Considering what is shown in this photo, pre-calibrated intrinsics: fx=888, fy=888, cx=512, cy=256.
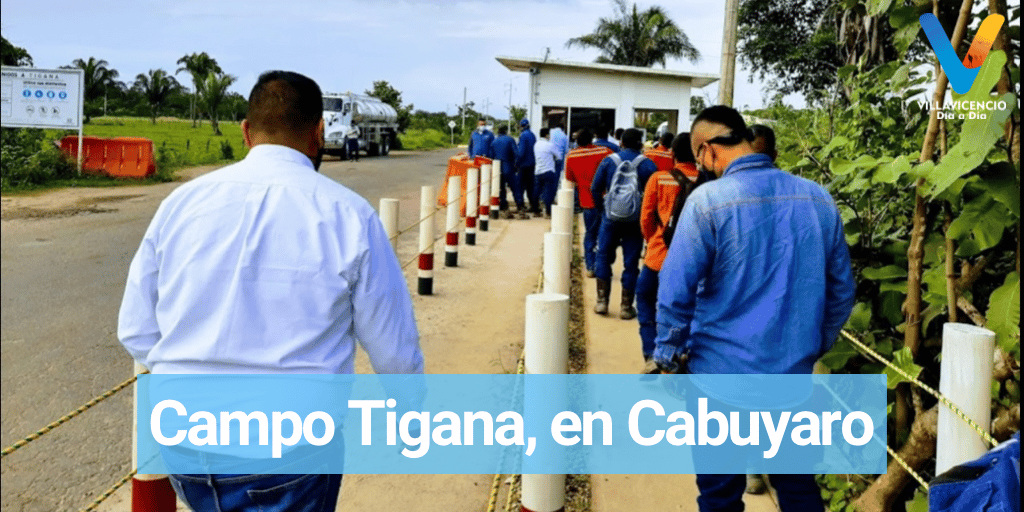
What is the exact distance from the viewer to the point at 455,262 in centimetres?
1015

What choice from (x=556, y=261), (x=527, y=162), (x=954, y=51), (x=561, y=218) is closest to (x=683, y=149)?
(x=561, y=218)

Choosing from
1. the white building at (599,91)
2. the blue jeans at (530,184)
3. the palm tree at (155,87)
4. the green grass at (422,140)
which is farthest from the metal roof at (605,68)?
the palm tree at (155,87)

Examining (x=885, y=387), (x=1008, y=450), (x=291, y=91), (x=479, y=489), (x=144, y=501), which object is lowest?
(x=479, y=489)

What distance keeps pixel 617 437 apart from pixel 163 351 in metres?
3.24

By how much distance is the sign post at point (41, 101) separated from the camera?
55.1ft

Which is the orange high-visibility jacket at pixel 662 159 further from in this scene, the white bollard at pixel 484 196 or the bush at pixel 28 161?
the bush at pixel 28 161

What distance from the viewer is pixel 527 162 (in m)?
15.3

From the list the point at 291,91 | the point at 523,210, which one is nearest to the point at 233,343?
the point at 291,91

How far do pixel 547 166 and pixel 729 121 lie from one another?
1122cm

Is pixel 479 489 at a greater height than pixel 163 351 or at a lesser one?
lesser

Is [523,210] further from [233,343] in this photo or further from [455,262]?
[233,343]

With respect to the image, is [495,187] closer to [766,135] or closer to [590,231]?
[590,231]

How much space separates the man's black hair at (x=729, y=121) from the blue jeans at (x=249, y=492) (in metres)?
1.88

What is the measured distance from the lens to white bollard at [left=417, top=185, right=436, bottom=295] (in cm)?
836
